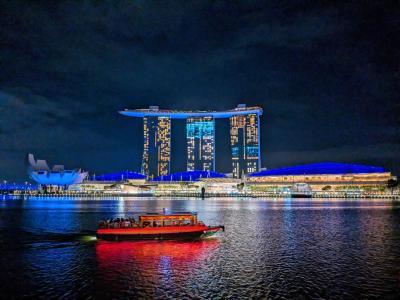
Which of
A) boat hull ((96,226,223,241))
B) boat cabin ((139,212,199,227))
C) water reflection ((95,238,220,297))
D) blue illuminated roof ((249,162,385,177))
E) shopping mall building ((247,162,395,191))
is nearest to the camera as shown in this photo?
water reflection ((95,238,220,297))

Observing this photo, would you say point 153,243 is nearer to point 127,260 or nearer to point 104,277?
point 127,260

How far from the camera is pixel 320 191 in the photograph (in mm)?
162375

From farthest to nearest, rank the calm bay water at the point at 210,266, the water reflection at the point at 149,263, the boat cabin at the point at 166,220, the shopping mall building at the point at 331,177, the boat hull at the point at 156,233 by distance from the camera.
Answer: the shopping mall building at the point at 331,177 < the boat cabin at the point at 166,220 < the boat hull at the point at 156,233 < the water reflection at the point at 149,263 < the calm bay water at the point at 210,266

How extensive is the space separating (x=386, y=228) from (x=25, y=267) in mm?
34808

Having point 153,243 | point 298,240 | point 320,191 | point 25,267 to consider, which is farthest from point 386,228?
point 320,191

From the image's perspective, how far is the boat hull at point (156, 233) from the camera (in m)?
33.5

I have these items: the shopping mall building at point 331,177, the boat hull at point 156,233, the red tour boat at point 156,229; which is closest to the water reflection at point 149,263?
the boat hull at point 156,233

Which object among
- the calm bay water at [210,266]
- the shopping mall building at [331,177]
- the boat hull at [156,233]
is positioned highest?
the shopping mall building at [331,177]

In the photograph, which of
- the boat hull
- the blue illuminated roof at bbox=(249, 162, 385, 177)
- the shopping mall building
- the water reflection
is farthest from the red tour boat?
the blue illuminated roof at bbox=(249, 162, 385, 177)

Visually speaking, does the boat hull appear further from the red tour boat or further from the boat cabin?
the boat cabin

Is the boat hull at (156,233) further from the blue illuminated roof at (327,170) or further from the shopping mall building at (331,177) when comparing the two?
the blue illuminated roof at (327,170)

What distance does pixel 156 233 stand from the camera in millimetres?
34156

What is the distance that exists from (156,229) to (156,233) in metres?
0.34

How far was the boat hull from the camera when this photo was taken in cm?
3353
